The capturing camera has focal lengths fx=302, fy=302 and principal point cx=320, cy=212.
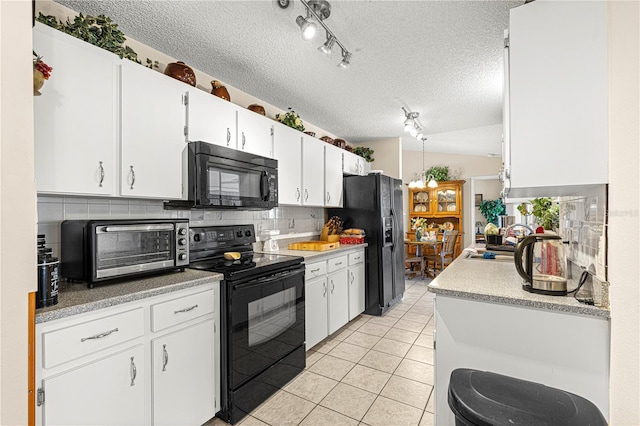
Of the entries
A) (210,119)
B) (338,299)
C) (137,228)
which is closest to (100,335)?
(137,228)

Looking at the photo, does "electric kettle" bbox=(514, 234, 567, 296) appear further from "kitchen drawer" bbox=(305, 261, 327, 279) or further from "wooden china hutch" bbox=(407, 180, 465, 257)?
"wooden china hutch" bbox=(407, 180, 465, 257)

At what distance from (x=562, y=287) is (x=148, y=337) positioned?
2.00 meters

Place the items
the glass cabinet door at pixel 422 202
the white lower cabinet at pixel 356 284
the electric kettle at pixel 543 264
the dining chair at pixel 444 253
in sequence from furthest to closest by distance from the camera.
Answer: the glass cabinet door at pixel 422 202 → the dining chair at pixel 444 253 → the white lower cabinet at pixel 356 284 → the electric kettle at pixel 543 264

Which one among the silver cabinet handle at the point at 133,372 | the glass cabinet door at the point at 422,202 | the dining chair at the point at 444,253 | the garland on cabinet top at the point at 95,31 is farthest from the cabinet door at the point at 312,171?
the glass cabinet door at the point at 422,202

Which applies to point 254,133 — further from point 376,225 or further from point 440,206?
point 440,206

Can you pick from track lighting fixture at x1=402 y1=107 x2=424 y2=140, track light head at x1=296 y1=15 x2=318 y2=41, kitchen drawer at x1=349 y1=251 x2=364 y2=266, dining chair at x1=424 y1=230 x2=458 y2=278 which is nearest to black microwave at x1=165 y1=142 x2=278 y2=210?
track light head at x1=296 y1=15 x2=318 y2=41

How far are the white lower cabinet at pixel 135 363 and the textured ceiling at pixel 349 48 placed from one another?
168 centimetres

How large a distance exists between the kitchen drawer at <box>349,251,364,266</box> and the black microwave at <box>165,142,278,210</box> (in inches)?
50.5

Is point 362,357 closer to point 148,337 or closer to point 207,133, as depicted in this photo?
point 148,337

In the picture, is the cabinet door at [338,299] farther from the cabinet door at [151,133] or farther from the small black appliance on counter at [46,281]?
the small black appliance on counter at [46,281]

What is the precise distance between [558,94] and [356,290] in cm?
288

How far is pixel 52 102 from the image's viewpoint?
144cm

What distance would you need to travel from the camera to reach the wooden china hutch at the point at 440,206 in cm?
716

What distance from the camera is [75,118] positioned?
1526 millimetres
